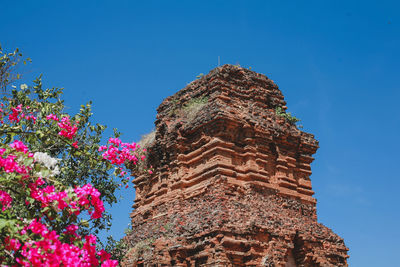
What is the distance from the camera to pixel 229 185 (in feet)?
46.1

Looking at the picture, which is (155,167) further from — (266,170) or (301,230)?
(301,230)

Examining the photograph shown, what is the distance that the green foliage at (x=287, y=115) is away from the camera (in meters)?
17.7

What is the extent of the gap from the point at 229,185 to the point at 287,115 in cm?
522

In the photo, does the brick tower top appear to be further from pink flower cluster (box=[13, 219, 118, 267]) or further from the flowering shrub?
pink flower cluster (box=[13, 219, 118, 267])

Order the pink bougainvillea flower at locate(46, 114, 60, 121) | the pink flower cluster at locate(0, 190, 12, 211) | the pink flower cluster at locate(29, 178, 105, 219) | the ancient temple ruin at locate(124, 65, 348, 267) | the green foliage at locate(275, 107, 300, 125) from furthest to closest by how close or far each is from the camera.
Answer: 1. the green foliage at locate(275, 107, 300, 125)
2. the ancient temple ruin at locate(124, 65, 348, 267)
3. the pink bougainvillea flower at locate(46, 114, 60, 121)
4. the pink flower cluster at locate(0, 190, 12, 211)
5. the pink flower cluster at locate(29, 178, 105, 219)

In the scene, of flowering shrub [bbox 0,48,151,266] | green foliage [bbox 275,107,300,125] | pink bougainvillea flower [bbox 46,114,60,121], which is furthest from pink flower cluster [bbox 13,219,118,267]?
green foliage [bbox 275,107,300,125]

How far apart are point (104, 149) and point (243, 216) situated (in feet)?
15.7

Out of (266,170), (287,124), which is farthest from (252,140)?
(287,124)

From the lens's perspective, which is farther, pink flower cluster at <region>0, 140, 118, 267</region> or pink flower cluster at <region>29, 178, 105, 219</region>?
pink flower cluster at <region>29, 178, 105, 219</region>

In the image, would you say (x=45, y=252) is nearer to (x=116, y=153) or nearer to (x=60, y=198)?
(x=60, y=198)

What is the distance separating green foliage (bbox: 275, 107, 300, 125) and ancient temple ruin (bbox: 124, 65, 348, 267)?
42 millimetres

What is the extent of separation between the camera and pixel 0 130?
849 centimetres

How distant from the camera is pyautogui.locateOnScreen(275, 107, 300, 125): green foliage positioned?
17.7 m

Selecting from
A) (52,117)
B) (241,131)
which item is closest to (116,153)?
(52,117)
